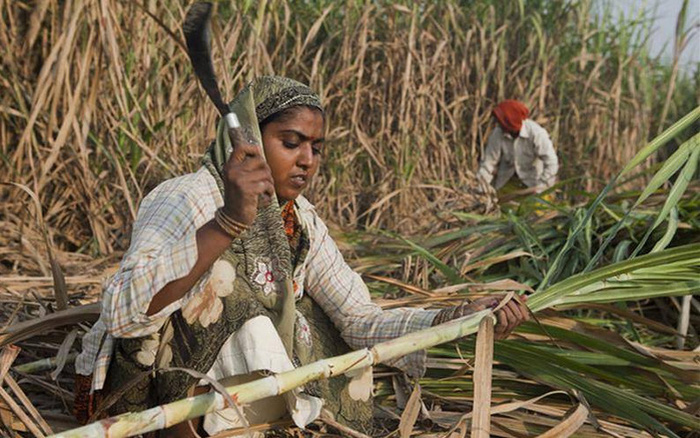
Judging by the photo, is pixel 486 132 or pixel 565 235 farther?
pixel 486 132

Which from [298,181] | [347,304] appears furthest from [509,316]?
[298,181]

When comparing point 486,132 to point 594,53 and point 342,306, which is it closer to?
point 594,53

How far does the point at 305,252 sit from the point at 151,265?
520 mm

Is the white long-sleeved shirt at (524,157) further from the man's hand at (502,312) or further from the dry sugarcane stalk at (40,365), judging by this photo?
the dry sugarcane stalk at (40,365)

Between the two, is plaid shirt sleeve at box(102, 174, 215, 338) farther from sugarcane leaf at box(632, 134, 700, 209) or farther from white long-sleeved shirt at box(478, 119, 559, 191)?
white long-sleeved shirt at box(478, 119, 559, 191)

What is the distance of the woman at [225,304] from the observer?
4.69 ft

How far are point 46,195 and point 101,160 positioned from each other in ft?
1.01

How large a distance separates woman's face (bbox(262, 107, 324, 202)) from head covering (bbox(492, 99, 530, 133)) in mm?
4184

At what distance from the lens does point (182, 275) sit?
4.54 ft

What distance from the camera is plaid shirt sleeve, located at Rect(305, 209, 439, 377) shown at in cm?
184

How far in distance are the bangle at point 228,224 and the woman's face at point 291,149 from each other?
1.21 feet

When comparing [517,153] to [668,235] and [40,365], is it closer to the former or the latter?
[668,235]

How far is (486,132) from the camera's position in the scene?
6.30 meters

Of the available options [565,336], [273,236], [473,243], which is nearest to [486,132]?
[473,243]
